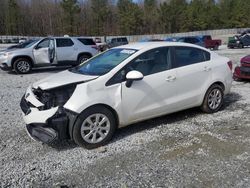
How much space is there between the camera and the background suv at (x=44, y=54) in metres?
13.5

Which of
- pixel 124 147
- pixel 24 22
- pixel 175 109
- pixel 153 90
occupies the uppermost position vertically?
pixel 24 22

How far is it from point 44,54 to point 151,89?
31.4ft

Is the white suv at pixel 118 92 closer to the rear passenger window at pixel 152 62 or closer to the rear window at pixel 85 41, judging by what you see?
the rear passenger window at pixel 152 62

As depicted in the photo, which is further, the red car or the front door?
the red car

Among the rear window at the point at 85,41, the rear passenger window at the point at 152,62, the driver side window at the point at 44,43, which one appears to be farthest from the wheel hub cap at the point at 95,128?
the rear window at the point at 85,41

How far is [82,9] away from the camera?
87188 mm

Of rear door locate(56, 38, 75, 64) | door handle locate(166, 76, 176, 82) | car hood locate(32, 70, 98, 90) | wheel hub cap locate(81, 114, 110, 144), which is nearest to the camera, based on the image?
wheel hub cap locate(81, 114, 110, 144)

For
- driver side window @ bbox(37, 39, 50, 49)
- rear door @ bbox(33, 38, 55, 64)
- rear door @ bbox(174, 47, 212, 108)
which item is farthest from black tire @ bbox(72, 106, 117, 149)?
driver side window @ bbox(37, 39, 50, 49)

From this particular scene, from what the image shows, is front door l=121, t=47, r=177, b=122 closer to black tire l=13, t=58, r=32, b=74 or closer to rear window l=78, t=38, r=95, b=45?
black tire l=13, t=58, r=32, b=74

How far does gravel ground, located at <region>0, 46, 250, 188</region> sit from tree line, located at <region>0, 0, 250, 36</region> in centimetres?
7599

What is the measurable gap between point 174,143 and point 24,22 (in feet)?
284

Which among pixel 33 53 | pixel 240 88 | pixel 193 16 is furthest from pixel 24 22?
pixel 240 88

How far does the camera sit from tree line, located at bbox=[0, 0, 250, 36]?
3140 inches

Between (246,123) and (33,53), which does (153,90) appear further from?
(33,53)
